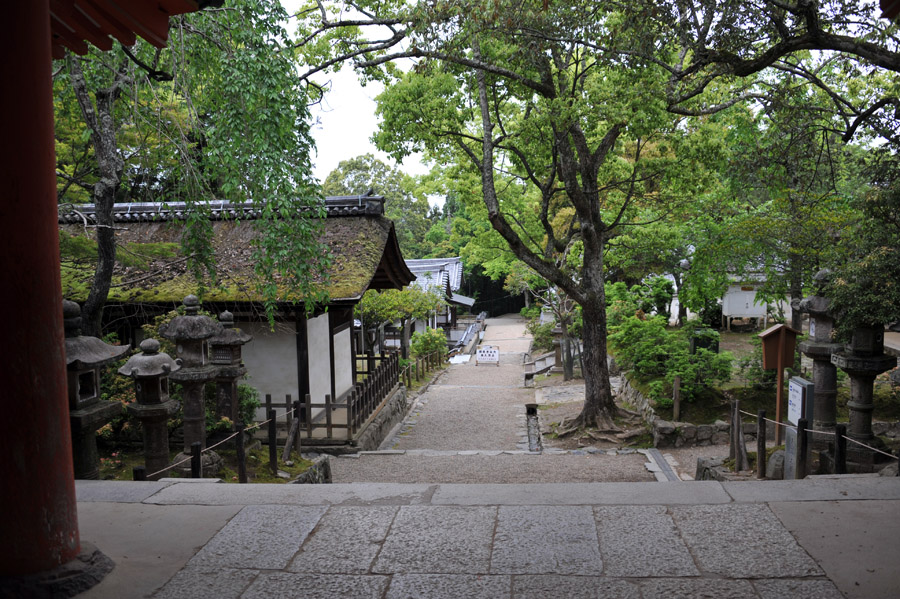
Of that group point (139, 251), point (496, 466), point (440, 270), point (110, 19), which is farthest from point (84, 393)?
point (440, 270)

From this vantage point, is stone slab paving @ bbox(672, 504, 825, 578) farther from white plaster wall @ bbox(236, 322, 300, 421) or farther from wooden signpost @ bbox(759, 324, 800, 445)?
white plaster wall @ bbox(236, 322, 300, 421)

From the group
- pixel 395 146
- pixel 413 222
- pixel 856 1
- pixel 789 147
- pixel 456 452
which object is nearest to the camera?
pixel 856 1

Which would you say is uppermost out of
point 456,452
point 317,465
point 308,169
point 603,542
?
point 308,169

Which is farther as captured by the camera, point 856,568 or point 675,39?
point 675,39

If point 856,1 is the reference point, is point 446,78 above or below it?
above

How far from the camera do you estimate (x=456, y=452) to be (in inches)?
477

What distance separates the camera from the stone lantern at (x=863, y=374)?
23.7ft

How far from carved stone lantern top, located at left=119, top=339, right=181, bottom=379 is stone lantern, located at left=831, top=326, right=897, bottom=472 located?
7.34m

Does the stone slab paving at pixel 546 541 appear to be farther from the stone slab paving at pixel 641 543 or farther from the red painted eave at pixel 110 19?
the red painted eave at pixel 110 19

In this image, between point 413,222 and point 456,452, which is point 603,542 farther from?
point 413,222

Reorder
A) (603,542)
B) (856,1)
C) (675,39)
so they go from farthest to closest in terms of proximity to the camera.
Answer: (675,39) → (856,1) → (603,542)

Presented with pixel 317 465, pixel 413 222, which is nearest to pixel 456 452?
pixel 317 465

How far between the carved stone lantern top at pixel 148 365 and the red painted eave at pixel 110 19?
2.95m

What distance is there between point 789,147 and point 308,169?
6.56 m
